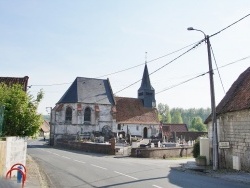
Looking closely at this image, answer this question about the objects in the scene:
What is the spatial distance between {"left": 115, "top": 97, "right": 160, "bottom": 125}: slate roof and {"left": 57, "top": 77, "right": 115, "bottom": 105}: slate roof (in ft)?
11.3

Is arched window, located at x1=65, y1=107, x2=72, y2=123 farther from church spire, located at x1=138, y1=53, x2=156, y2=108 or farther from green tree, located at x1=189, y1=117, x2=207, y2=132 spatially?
green tree, located at x1=189, y1=117, x2=207, y2=132

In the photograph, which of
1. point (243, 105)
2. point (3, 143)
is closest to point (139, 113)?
point (243, 105)

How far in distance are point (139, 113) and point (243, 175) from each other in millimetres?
45021

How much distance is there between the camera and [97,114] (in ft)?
188

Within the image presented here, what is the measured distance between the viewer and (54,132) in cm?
5541

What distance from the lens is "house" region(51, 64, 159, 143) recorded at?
2197 inches

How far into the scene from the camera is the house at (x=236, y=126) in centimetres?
1995

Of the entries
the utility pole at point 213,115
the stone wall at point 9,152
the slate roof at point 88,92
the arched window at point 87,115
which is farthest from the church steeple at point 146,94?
the stone wall at point 9,152

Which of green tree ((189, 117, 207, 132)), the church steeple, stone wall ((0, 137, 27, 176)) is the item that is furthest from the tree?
green tree ((189, 117, 207, 132))

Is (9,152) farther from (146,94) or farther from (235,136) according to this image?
(146,94)

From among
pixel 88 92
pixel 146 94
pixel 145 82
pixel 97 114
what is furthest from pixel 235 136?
pixel 145 82

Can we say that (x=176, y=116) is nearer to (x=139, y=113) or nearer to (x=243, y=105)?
(x=139, y=113)

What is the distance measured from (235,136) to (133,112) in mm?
41834

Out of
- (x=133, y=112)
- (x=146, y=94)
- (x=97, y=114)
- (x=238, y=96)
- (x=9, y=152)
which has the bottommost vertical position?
(x=9, y=152)
